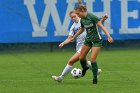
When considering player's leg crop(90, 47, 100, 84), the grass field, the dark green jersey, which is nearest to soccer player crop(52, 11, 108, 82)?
the grass field

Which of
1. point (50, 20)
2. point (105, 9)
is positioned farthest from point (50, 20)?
point (105, 9)

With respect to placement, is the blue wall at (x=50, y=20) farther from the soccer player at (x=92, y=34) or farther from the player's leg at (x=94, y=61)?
the player's leg at (x=94, y=61)

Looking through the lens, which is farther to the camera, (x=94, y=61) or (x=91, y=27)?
(x=91, y=27)

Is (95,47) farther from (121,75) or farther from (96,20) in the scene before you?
(121,75)

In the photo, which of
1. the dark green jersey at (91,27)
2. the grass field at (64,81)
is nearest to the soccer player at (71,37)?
the grass field at (64,81)

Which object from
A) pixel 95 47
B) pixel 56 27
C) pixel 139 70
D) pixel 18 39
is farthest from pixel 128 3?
pixel 95 47

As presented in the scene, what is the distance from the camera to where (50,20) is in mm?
31438

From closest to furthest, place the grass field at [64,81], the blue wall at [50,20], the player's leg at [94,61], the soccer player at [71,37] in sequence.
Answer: the grass field at [64,81] → the player's leg at [94,61] → the soccer player at [71,37] → the blue wall at [50,20]

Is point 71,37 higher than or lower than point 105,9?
higher

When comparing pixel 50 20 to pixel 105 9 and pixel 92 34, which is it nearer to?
pixel 105 9

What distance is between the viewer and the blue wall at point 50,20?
30.7 metres

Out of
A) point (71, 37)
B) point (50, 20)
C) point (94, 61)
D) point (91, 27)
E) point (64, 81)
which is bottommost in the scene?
point (50, 20)

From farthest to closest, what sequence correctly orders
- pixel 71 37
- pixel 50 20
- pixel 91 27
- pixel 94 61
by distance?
1. pixel 50 20
2. pixel 71 37
3. pixel 91 27
4. pixel 94 61

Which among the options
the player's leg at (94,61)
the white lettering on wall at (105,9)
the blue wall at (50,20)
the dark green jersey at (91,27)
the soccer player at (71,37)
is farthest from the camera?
the white lettering on wall at (105,9)
